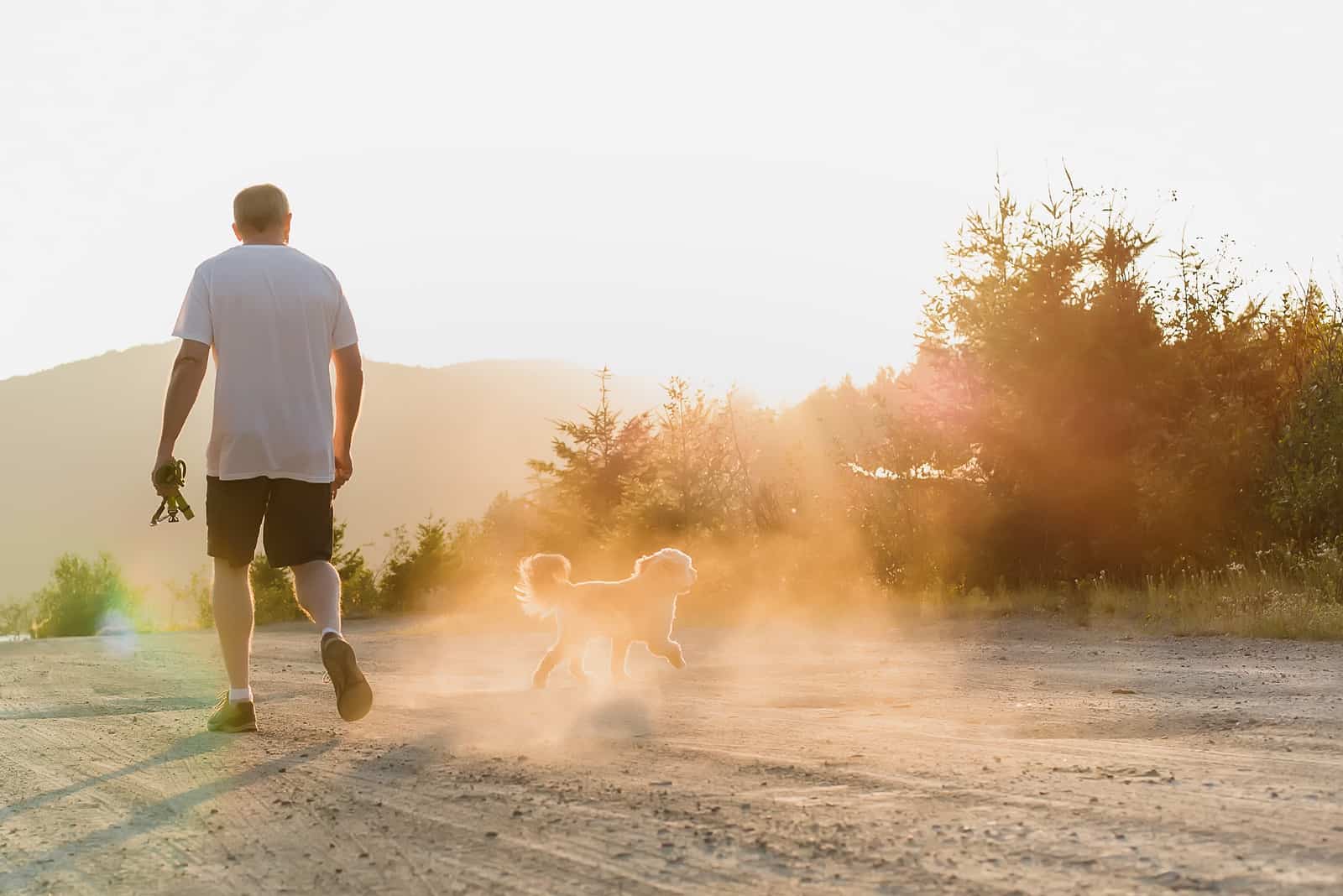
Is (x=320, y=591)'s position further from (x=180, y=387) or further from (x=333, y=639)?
(x=180, y=387)

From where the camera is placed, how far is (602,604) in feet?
30.7

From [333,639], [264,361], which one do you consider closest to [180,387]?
[264,361]

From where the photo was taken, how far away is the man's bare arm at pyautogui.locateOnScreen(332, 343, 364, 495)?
20.8 feet

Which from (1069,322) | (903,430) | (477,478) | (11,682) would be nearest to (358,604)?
(903,430)

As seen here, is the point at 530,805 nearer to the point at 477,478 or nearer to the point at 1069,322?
the point at 1069,322

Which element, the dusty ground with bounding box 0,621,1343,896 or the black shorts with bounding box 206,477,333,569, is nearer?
the dusty ground with bounding box 0,621,1343,896

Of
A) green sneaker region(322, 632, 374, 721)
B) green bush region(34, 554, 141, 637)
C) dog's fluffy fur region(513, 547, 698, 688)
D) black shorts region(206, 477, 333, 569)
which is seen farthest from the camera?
green bush region(34, 554, 141, 637)

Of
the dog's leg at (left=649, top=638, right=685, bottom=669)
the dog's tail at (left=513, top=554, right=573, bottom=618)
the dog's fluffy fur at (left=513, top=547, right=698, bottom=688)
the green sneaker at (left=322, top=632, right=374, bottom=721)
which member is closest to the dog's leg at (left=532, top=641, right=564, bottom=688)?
the dog's fluffy fur at (left=513, top=547, right=698, bottom=688)

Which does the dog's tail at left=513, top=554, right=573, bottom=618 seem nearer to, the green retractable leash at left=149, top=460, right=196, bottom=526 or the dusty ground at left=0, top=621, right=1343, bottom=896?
the dusty ground at left=0, top=621, right=1343, bottom=896

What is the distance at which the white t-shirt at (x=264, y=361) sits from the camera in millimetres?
5875

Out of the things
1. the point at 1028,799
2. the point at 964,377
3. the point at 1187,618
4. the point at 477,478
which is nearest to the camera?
the point at 1028,799

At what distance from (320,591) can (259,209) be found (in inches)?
78.1

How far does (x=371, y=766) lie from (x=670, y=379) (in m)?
30.0

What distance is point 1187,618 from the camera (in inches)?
526
